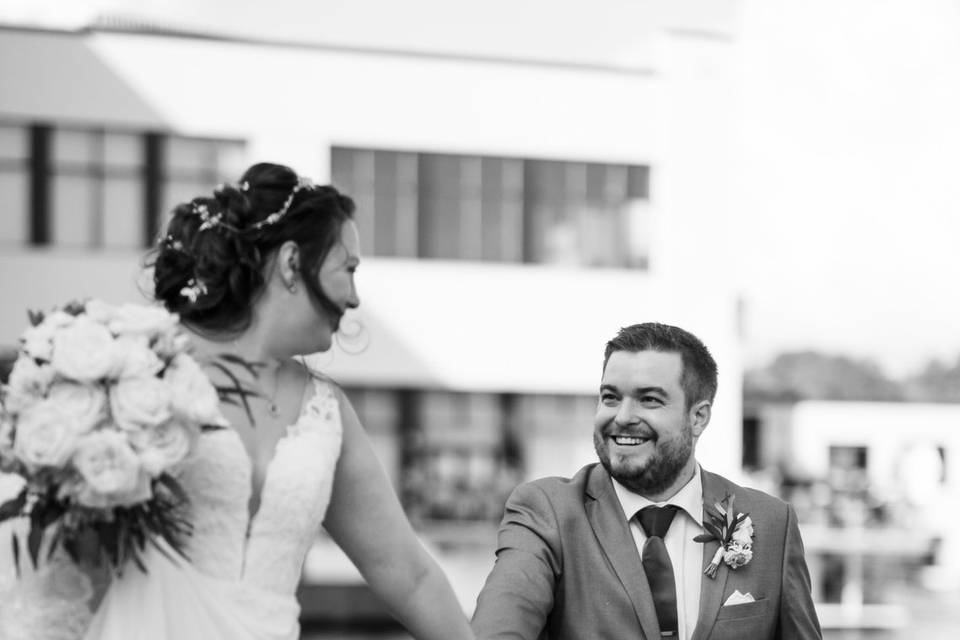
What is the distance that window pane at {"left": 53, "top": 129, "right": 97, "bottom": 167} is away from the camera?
23453mm

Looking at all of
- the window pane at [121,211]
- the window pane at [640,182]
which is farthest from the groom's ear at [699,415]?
the window pane at [640,182]

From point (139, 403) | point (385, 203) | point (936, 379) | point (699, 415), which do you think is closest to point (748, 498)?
point (699, 415)

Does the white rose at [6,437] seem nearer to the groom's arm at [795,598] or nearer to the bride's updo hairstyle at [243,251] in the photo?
the bride's updo hairstyle at [243,251]

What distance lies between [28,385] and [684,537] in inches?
67.0

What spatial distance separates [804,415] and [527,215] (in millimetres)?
14910

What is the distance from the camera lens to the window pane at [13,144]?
23.3m

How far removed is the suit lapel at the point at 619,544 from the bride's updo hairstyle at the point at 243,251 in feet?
2.88

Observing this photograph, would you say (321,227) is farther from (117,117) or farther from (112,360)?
(117,117)

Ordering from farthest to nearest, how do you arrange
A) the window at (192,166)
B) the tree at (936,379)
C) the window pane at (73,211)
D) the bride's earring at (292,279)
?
the tree at (936,379), the window at (192,166), the window pane at (73,211), the bride's earring at (292,279)

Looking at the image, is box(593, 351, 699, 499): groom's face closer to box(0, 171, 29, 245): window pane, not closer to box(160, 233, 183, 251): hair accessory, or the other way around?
box(160, 233, 183, 251): hair accessory

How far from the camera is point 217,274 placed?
398 cm

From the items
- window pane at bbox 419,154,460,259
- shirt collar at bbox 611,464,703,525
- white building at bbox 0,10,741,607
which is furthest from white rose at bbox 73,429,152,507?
window pane at bbox 419,154,460,259

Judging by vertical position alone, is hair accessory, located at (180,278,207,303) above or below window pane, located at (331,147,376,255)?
below

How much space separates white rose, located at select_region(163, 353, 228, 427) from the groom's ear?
4.02 ft
